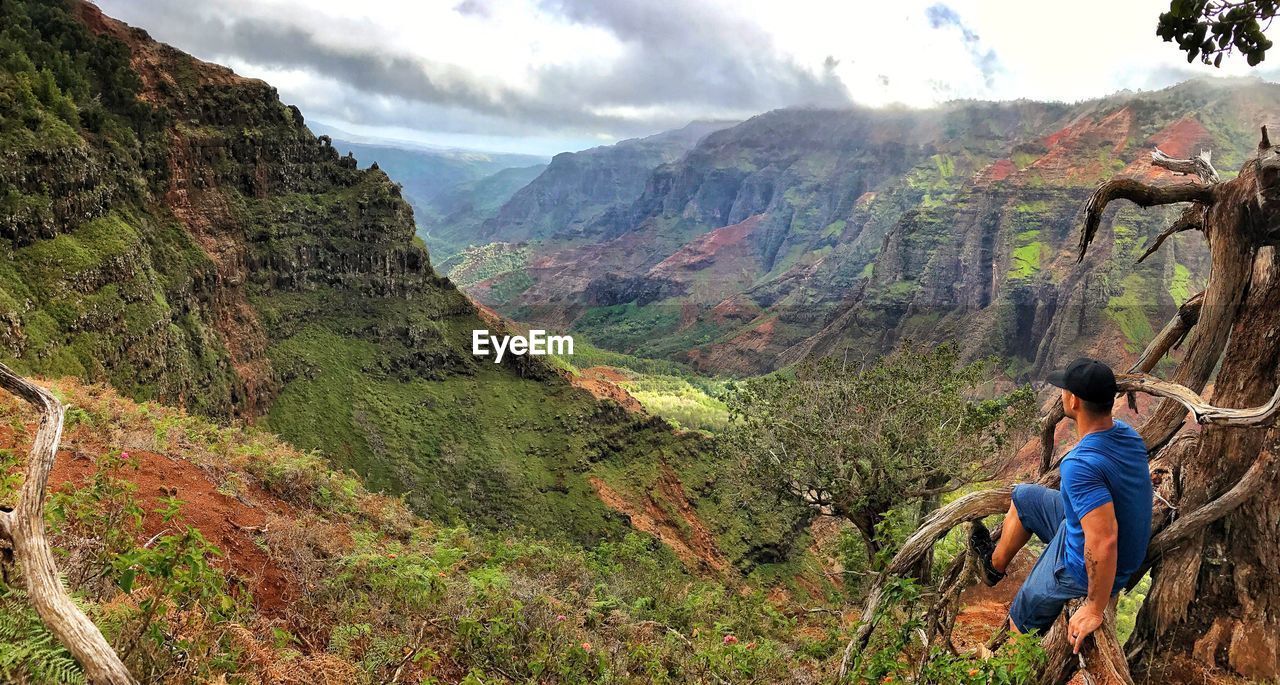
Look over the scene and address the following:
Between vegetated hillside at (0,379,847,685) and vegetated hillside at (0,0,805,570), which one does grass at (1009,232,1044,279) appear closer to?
vegetated hillside at (0,0,805,570)

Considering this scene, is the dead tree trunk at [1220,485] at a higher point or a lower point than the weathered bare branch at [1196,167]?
lower

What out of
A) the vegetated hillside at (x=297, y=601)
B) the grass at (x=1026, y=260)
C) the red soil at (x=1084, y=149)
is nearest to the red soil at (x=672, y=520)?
the vegetated hillside at (x=297, y=601)

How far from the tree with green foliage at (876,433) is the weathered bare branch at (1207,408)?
27.9 ft

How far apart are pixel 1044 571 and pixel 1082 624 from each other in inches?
17.0

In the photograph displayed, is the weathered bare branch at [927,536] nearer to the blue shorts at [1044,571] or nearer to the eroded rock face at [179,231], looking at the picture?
the blue shorts at [1044,571]

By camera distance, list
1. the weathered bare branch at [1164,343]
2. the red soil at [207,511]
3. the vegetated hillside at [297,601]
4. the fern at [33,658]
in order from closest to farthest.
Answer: the fern at [33,658] → the vegetated hillside at [297,601] → the weathered bare branch at [1164,343] → the red soil at [207,511]

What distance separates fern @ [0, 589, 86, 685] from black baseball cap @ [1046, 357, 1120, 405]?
187 inches

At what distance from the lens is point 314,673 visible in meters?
4.34

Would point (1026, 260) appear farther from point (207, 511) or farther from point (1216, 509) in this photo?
point (207, 511)

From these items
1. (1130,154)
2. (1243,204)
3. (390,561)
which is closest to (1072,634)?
(1243,204)

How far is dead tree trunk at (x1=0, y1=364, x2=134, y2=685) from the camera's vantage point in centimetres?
238

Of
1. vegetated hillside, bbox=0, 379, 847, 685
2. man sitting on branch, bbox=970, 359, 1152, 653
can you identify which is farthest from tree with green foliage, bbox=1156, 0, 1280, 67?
vegetated hillside, bbox=0, 379, 847, 685

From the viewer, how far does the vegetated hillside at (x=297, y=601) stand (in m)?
3.60

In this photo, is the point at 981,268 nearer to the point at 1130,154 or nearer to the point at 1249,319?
the point at 1130,154
